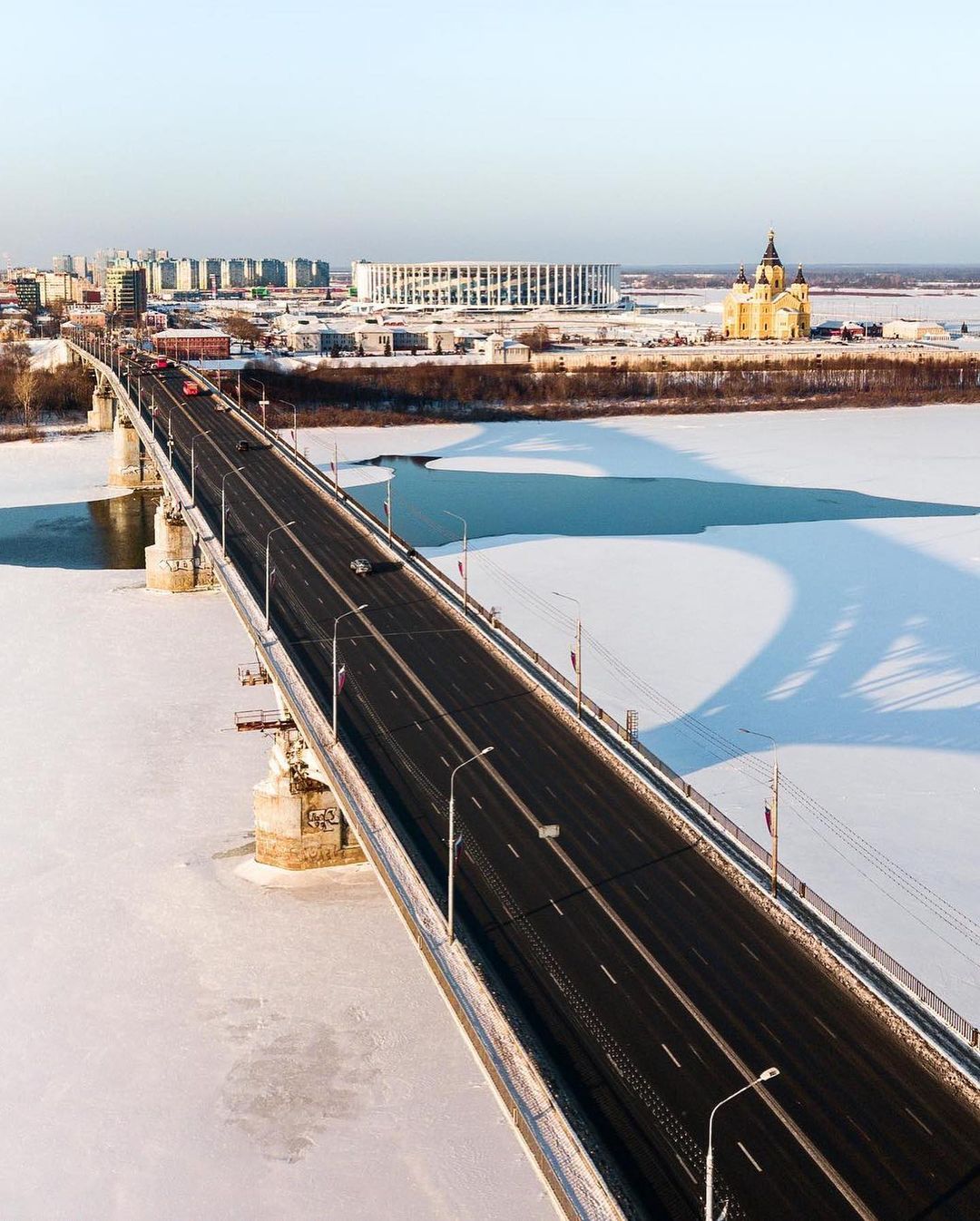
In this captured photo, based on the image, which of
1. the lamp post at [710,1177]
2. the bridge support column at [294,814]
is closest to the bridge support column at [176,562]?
the bridge support column at [294,814]

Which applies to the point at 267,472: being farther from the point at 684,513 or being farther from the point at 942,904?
the point at 942,904

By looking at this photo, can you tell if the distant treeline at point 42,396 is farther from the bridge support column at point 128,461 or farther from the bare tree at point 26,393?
the bridge support column at point 128,461

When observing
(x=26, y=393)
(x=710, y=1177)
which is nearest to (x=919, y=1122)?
(x=710, y=1177)

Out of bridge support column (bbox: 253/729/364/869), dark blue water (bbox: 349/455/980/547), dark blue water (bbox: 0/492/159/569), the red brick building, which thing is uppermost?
the red brick building

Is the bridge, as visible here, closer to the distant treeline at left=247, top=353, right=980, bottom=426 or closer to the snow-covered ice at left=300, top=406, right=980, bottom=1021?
the snow-covered ice at left=300, top=406, right=980, bottom=1021

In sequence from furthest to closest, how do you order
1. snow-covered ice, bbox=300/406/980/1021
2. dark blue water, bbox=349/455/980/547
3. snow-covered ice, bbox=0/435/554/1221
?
dark blue water, bbox=349/455/980/547 < snow-covered ice, bbox=300/406/980/1021 < snow-covered ice, bbox=0/435/554/1221

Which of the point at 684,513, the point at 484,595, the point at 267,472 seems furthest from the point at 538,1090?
the point at 684,513

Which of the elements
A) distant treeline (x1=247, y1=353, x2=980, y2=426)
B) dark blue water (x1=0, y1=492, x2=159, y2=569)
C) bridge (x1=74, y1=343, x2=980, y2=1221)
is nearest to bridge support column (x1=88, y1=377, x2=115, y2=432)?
distant treeline (x1=247, y1=353, x2=980, y2=426)
